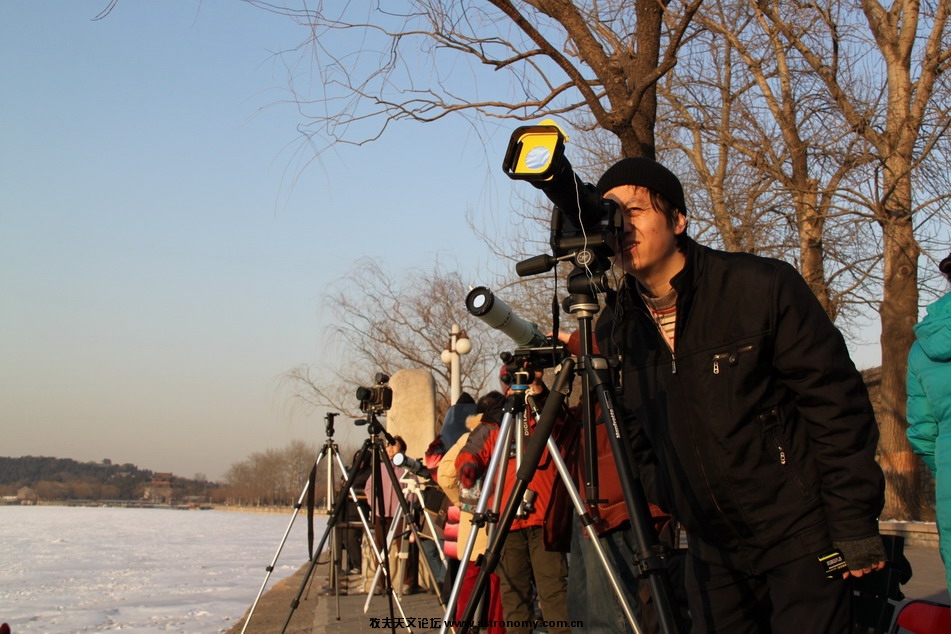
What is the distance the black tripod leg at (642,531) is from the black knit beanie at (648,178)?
2.04 ft

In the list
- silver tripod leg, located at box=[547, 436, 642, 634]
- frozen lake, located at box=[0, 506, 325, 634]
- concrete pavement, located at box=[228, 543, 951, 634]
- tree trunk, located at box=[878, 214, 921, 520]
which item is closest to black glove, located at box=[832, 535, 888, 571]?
silver tripod leg, located at box=[547, 436, 642, 634]

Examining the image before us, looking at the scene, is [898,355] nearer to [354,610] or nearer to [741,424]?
[354,610]

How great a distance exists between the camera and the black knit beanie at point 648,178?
8.52 ft

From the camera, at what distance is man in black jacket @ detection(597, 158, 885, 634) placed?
2168mm

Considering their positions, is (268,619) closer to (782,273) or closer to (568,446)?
(568,446)

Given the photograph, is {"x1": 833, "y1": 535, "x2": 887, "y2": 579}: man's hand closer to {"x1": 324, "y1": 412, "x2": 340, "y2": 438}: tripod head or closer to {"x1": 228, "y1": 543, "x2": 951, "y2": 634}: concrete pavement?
{"x1": 228, "y1": 543, "x2": 951, "y2": 634}: concrete pavement

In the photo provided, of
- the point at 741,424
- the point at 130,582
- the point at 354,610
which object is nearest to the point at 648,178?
the point at 741,424

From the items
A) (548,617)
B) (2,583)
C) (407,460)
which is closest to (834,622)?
(548,617)

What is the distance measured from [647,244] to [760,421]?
594mm

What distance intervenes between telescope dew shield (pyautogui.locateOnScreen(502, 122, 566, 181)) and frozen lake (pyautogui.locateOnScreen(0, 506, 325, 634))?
20.4 feet

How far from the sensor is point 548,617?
4.62 m

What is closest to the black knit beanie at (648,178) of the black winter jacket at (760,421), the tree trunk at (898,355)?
the black winter jacket at (760,421)

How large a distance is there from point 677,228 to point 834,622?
1157 millimetres

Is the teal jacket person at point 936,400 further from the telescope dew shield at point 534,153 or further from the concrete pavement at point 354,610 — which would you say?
the concrete pavement at point 354,610
